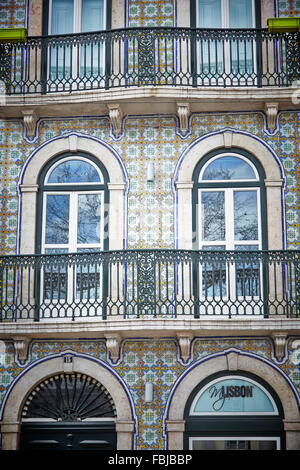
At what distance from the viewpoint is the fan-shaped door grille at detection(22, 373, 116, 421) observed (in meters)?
14.6

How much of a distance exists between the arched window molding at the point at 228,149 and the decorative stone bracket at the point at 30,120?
8.76ft

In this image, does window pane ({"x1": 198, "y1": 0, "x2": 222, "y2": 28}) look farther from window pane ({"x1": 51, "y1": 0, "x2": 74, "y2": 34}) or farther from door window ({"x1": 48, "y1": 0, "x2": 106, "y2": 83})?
window pane ({"x1": 51, "y1": 0, "x2": 74, "y2": 34})

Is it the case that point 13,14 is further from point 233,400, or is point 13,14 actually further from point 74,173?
point 233,400

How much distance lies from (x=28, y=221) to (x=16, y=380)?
2.69 metres

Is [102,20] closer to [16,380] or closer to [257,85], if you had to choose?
[257,85]

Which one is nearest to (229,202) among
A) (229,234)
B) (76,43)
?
(229,234)

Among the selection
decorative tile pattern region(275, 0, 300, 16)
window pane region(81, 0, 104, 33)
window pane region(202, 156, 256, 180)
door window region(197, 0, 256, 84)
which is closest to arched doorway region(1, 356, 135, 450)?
window pane region(202, 156, 256, 180)

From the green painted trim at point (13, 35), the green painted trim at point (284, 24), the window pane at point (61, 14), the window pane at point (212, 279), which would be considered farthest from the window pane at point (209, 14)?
the window pane at point (212, 279)

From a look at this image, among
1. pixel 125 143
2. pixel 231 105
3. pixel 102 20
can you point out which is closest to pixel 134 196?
pixel 125 143

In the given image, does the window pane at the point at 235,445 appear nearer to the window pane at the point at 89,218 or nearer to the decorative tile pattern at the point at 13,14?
the window pane at the point at 89,218

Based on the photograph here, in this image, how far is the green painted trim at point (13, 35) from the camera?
613 inches

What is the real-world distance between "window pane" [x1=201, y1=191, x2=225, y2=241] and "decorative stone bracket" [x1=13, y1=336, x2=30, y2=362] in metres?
3.44

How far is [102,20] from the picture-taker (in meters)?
16.2

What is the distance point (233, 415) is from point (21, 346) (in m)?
3.61
